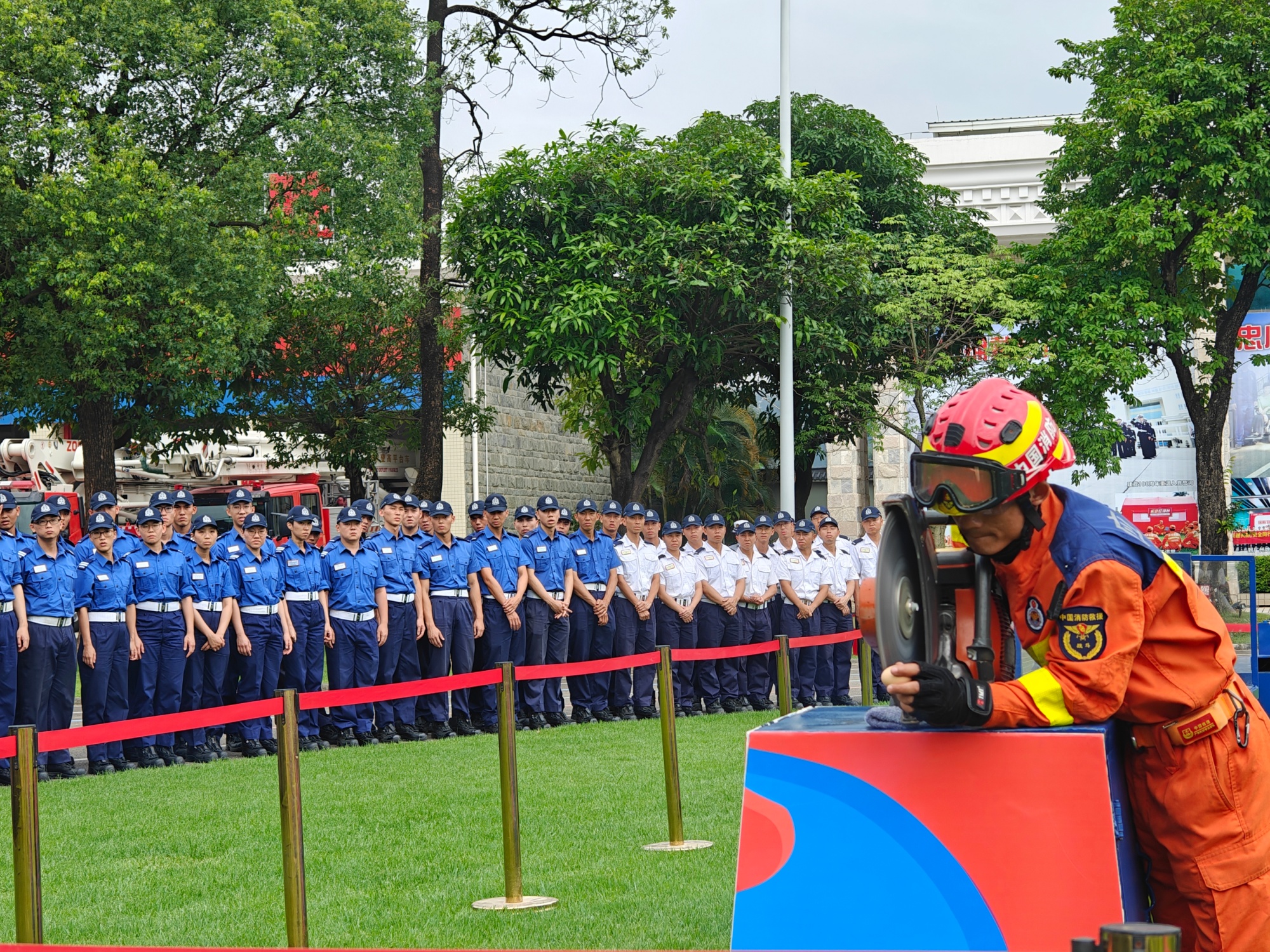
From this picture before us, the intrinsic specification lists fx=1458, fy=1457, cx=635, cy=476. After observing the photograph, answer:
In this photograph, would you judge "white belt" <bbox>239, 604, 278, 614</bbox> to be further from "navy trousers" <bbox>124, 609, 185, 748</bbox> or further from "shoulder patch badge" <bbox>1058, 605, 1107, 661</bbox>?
"shoulder patch badge" <bbox>1058, 605, 1107, 661</bbox>

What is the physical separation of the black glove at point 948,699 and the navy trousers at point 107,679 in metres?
9.33

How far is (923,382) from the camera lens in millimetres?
24219

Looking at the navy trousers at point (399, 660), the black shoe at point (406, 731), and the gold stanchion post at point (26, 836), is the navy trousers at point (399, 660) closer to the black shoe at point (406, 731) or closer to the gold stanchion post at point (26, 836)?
the black shoe at point (406, 731)

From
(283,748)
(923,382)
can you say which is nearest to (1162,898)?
(283,748)

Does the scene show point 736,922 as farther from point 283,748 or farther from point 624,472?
point 624,472

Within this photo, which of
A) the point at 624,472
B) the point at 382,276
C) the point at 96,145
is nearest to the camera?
the point at 96,145

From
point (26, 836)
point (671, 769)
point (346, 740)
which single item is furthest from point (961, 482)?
point (346, 740)

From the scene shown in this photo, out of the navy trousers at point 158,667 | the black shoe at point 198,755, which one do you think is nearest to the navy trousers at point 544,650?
the black shoe at point 198,755

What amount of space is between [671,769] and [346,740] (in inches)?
228

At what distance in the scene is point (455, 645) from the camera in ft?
44.6

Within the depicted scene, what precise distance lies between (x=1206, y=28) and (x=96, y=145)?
16475mm

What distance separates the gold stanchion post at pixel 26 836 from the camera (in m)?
4.47

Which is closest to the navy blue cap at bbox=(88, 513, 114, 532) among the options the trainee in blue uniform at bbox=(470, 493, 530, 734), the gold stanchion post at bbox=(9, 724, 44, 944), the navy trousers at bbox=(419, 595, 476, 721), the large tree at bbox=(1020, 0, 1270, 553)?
the navy trousers at bbox=(419, 595, 476, 721)

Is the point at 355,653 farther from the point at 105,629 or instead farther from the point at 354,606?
the point at 105,629
